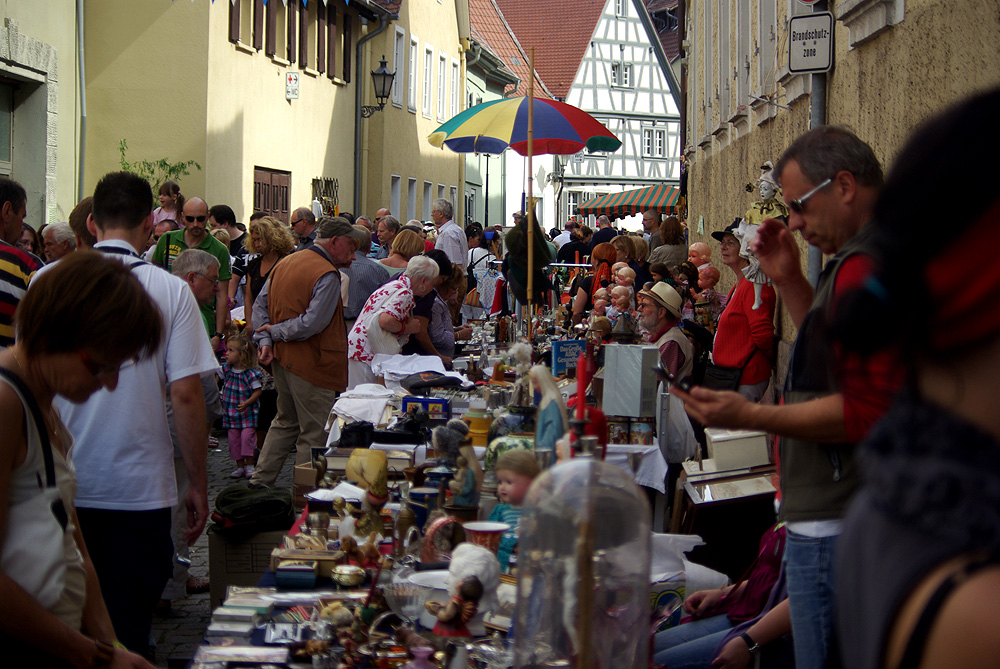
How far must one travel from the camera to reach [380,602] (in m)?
2.87

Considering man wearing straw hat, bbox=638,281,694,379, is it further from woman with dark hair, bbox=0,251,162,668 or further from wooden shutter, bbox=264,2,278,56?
wooden shutter, bbox=264,2,278,56

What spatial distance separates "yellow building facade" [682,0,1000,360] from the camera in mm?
4105

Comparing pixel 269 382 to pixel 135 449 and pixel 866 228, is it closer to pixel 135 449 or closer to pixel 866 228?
pixel 135 449

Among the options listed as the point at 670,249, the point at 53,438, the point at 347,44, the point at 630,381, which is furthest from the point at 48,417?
the point at 347,44

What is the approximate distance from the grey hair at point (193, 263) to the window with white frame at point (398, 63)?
20.8 metres

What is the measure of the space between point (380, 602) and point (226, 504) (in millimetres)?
2165

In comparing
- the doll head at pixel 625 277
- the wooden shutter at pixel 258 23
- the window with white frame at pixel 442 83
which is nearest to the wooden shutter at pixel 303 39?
the wooden shutter at pixel 258 23

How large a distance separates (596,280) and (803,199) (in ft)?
28.1

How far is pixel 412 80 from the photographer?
27766 millimetres

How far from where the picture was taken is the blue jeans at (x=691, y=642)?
139 inches

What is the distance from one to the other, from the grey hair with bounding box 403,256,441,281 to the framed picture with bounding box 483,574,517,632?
453cm

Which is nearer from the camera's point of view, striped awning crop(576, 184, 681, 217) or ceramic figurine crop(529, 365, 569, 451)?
ceramic figurine crop(529, 365, 569, 451)

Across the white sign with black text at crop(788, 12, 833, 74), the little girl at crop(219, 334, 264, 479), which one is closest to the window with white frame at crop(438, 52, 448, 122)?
the little girl at crop(219, 334, 264, 479)

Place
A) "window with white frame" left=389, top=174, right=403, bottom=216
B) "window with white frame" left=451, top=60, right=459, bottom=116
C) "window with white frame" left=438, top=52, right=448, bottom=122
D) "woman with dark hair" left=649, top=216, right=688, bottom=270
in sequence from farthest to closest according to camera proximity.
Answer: "window with white frame" left=451, top=60, right=459, bottom=116 → "window with white frame" left=438, top=52, right=448, bottom=122 → "window with white frame" left=389, top=174, right=403, bottom=216 → "woman with dark hair" left=649, top=216, right=688, bottom=270
